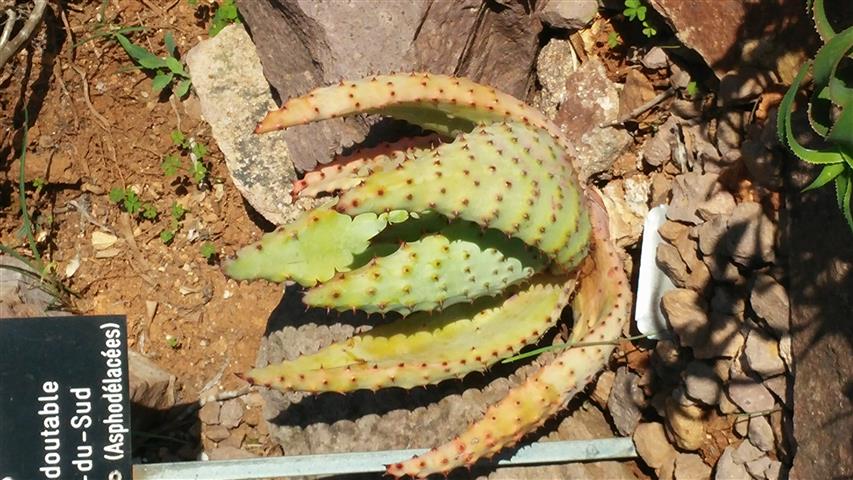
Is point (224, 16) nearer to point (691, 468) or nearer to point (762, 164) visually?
point (762, 164)

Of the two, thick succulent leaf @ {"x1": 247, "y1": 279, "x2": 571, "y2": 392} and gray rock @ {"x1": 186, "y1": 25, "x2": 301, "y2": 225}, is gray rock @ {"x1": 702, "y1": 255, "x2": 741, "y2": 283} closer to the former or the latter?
thick succulent leaf @ {"x1": 247, "y1": 279, "x2": 571, "y2": 392}

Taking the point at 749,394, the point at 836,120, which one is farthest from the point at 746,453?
the point at 836,120

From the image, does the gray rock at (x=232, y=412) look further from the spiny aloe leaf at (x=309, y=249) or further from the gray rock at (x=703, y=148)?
the gray rock at (x=703, y=148)

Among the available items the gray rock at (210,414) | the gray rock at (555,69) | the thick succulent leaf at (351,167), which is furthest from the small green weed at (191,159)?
the gray rock at (555,69)

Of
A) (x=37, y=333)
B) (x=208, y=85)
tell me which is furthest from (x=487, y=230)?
(x=208, y=85)

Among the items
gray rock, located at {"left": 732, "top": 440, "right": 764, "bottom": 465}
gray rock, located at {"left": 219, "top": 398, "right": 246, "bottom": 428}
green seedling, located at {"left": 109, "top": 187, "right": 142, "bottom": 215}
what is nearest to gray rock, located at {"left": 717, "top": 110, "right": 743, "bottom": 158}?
gray rock, located at {"left": 732, "top": 440, "right": 764, "bottom": 465}
